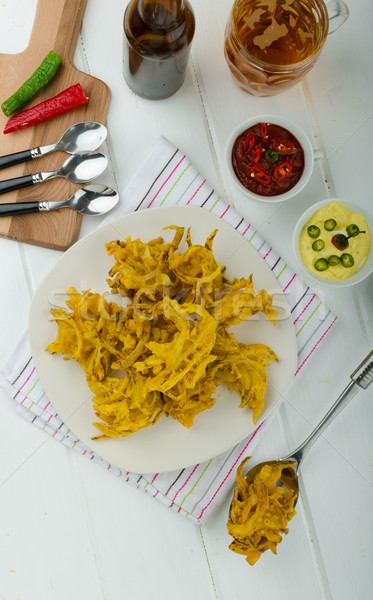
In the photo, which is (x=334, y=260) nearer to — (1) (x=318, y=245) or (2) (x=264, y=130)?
(1) (x=318, y=245)

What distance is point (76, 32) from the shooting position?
1.93 metres

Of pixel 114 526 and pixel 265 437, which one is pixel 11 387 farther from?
pixel 265 437

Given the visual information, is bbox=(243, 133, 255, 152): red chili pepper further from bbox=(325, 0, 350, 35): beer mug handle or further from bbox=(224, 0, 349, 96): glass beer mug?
bbox=(325, 0, 350, 35): beer mug handle

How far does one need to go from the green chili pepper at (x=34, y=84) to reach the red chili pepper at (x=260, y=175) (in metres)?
0.78

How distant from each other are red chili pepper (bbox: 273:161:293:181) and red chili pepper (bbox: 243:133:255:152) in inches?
4.6

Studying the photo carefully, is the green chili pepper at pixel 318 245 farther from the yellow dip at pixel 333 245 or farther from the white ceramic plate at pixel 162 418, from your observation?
the white ceramic plate at pixel 162 418

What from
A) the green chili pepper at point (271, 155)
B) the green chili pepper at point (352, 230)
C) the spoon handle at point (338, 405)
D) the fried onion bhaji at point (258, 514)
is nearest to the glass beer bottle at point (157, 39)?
the green chili pepper at point (271, 155)

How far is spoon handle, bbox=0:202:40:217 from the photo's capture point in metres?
1.83

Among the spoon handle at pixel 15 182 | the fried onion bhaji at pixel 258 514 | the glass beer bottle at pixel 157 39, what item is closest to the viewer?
the glass beer bottle at pixel 157 39

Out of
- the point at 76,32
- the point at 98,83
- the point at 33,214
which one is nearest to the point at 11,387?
the point at 33,214

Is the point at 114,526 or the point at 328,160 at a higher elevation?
the point at 328,160

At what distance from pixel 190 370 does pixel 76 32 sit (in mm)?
1281

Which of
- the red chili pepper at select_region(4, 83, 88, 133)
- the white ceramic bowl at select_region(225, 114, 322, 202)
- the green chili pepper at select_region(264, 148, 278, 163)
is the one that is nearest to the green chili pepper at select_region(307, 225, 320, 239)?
the white ceramic bowl at select_region(225, 114, 322, 202)

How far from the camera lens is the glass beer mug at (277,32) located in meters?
1.76
